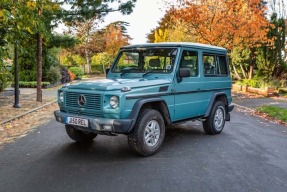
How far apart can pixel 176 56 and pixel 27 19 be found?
331 cm

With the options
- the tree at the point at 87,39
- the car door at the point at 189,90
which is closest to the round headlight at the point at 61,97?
the car door at the point at 189,90

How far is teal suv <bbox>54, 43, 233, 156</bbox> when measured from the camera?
5.10 m

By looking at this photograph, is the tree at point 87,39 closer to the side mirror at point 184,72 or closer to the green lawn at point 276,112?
the green lawn at point 276,112

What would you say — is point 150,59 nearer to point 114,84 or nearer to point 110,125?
point 114,84

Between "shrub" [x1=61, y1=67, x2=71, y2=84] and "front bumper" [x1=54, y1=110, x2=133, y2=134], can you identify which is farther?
"shrub" [x1=61, y1=67, x2=71, y2=84]

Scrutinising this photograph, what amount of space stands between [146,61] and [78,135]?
6.87 feet

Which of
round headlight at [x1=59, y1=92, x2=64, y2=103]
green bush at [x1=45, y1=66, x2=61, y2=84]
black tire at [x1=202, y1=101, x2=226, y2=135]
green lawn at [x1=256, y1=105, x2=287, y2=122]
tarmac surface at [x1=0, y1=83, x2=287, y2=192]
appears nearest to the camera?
tarmac surface at [x1=0, y1=83, x2=287, y2=192]

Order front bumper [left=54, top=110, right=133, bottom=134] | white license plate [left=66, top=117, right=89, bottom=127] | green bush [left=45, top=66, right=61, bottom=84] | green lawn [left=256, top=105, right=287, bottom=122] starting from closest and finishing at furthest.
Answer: front bumper [left=54, top=110, right=133, bottom=134] < white license plate [left=66, top=117, right=89, bottom=127] < green lawn [left=256, top=105, right=287, bottom=122] < green bush [left=45, top=66, right=61, bottom=84]

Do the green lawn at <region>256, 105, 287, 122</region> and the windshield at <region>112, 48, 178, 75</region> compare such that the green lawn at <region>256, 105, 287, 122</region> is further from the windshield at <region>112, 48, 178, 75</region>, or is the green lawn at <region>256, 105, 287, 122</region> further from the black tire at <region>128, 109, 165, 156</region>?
the black tire at <region>128, 109, 165, 156</region>

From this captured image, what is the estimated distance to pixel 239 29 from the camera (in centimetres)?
1712

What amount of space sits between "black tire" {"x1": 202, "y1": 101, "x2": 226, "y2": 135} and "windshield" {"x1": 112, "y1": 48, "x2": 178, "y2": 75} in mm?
1814

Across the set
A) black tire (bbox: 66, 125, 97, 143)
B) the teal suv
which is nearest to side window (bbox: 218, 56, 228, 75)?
the teal suv

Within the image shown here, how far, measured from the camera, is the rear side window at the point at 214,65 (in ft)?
23.1

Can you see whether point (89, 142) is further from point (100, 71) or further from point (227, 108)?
point (100, 71)
